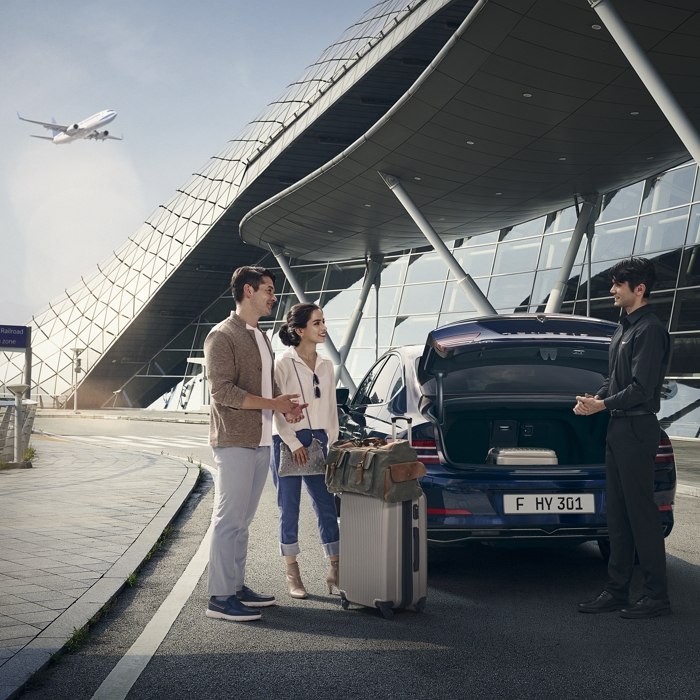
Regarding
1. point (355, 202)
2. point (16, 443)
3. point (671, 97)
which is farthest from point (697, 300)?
point (16, 443)

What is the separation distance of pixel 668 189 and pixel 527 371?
67.2 feet

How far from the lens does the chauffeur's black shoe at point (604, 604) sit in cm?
453

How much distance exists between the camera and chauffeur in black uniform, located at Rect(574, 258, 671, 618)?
4453mm

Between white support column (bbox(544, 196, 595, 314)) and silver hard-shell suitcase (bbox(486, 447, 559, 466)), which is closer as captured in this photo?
silver hard-shell suitcase (bbox(486, 447, 559, 466))

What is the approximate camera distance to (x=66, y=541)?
633cm

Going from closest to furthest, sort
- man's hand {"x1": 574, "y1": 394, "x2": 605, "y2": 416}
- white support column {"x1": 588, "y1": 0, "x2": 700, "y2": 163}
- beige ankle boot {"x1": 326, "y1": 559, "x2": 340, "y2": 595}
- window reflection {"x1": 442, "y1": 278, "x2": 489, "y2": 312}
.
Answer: man's hand {"x1": 574, "y1": 394, "x2": 605, "y2": 416}
beige ankle boot {"x1": 326, "y1": 559, "x2": 340, "y2": 595}
white support column {"x1": 588, "y1": 0, "x2": 700, "y2": 163}
window reflection {"x1": 442, "y1": 278, "x2": 489, "y2": 312}

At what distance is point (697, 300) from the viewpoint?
69.8 feet

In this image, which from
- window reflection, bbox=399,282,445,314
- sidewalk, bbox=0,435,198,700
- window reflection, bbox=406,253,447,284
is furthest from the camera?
window reflection, bbox=406,253,447,284

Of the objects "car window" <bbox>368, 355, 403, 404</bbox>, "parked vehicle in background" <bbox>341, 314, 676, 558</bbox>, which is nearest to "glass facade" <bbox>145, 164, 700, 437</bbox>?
"parked vehicle in background" <bbox>341, 314, 676, 558</bbox>

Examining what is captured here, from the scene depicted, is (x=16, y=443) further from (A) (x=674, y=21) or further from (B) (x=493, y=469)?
(A) (x=674, y=21)

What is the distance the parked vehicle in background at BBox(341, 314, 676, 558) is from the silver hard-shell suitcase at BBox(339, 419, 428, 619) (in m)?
0.51

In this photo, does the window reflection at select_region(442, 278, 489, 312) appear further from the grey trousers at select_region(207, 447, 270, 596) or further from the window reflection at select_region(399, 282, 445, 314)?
the grey trousers at select_region(207, 447, 270, 596)

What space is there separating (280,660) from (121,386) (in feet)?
143

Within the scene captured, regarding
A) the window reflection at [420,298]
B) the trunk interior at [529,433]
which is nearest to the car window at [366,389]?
the trunk interior at [529,433]
